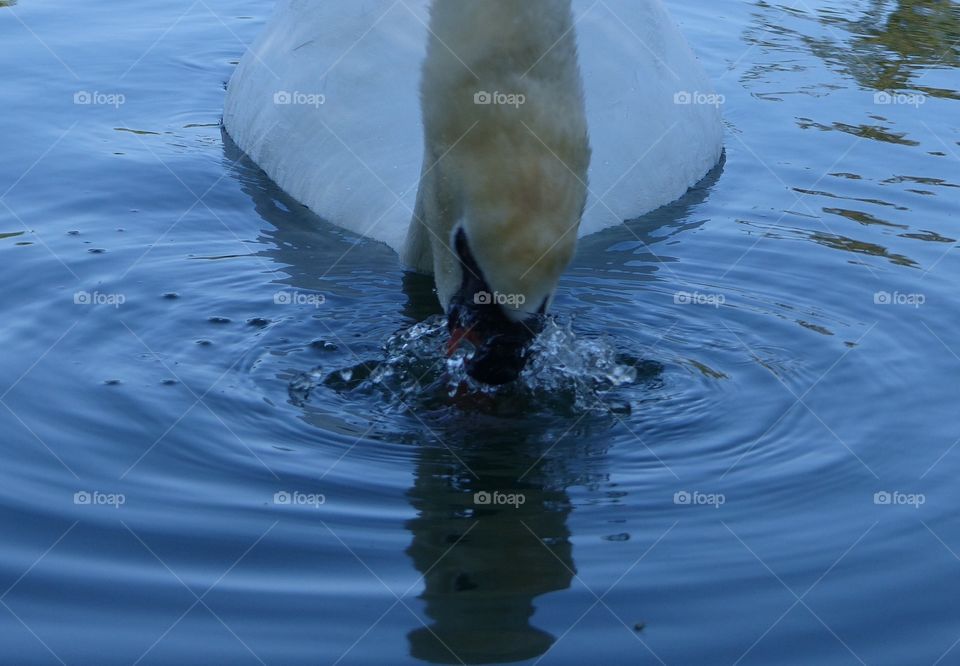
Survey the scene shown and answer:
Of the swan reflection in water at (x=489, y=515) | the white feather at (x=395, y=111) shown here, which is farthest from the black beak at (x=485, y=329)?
the white feather at (x=395, y=111)

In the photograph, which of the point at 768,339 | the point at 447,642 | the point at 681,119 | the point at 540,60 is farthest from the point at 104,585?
the point at 681,119

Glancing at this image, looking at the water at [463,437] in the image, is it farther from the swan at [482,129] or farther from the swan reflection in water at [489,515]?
the swan at [482,129]

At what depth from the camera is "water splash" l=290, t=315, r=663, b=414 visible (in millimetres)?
5219

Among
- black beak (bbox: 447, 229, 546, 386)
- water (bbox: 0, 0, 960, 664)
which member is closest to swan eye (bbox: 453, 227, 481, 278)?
black beak (bbox: 447, 229, 546, 386)

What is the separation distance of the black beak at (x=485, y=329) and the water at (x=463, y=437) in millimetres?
274

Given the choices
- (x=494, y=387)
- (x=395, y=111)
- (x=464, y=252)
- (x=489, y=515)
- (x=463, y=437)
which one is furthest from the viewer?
(x=395, y=111)

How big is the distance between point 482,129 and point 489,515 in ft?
3.91

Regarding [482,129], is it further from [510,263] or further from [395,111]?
[395,111]

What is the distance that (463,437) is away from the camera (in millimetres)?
5016

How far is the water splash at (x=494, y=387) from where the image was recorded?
5.22 m

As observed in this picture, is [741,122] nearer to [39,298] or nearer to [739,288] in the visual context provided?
[739,288]

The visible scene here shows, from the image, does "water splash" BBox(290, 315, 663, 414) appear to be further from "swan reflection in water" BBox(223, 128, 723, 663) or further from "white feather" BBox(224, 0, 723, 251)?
"white feather" BBox(224, 0, 723, 251)

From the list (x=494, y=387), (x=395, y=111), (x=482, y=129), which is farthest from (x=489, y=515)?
(x=395, y=111)

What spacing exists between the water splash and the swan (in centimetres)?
A: 29
